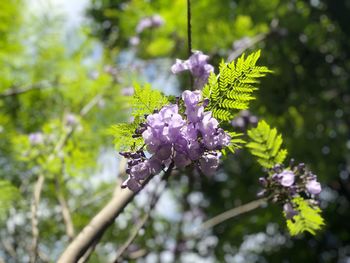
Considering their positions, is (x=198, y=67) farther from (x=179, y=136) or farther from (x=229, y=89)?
(x=179, y=136)

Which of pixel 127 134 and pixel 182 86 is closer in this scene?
pixel 127 134

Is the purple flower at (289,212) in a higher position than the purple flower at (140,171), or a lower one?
higher

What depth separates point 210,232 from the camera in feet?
32.3

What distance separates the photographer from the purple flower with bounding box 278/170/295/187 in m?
2.38

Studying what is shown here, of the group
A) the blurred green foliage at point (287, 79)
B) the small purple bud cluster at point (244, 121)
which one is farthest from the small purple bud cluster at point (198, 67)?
Result: the blurred green foliage at point (287, 79)

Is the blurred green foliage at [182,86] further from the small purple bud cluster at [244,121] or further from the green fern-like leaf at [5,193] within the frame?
the small purple bud cluster at [244,121]

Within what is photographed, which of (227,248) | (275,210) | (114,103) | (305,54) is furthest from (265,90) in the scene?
(227,248)

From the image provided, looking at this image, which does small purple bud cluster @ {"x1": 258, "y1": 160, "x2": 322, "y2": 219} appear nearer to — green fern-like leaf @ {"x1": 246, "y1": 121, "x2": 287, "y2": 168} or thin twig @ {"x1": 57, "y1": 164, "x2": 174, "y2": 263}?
green fern-like leaf @ {"x1": 246, "y1": 121, "x2": 287, "y2": 168}

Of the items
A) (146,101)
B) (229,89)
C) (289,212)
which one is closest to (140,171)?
(146,101)

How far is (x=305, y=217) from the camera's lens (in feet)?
7.99

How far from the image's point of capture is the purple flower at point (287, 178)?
2.38 meters

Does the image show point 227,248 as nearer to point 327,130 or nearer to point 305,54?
point 327,130

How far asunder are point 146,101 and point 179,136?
254 millimetres

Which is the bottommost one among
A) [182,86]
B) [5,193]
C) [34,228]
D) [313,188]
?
[313,188]
